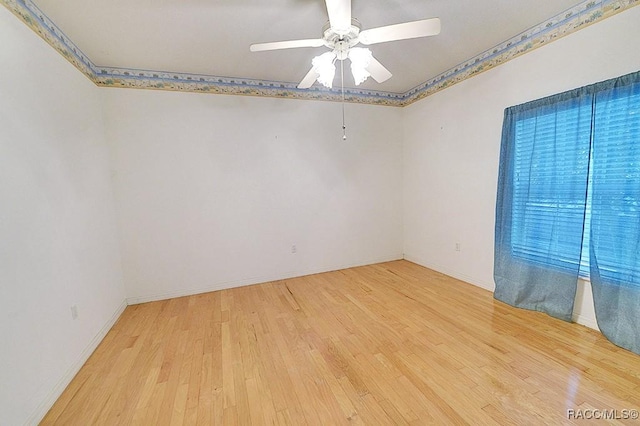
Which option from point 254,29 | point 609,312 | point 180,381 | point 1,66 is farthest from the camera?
point 254,29

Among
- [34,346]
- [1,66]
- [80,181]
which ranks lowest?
[34,346]

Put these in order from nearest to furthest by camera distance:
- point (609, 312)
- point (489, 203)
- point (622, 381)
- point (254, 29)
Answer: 1. point (622, 381)
2. point (609, 312)
3. point (254, 29)
4. point (489, 203)

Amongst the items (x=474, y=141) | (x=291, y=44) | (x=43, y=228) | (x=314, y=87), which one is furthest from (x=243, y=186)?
(x=474, y=141)

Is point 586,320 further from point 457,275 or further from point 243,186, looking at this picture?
point 243,186

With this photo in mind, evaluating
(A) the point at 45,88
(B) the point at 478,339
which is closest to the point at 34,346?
(A) the point at 45,88

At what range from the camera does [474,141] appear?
308 cm

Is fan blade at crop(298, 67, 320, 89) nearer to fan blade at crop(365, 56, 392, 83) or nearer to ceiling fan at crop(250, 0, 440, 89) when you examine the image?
ceiling fan at crop(250, 0, 440, 89)

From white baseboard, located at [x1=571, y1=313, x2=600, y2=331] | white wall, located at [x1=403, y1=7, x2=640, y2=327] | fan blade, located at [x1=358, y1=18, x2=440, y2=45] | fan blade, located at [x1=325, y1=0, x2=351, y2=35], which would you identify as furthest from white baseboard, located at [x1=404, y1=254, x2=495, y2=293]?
fan blade, located at [x1=325, y1=0, x2=351, y2=35]

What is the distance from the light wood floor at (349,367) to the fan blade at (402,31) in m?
2.23

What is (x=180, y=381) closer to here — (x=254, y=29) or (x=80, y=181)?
(x=80, y=181)

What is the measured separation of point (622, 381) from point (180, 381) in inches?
116

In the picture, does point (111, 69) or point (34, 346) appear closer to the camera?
point (34, 346)

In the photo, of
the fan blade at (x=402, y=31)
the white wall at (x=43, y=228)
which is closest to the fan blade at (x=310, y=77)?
the fan blade at (x=402, y=31)

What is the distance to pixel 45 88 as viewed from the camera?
74.2 inches
